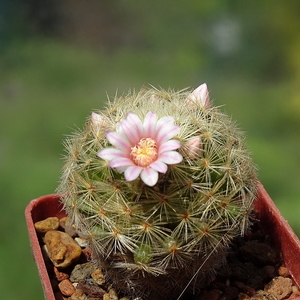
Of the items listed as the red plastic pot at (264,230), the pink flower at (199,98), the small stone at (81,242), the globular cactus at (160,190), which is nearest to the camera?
the globular cactus at (160,190)

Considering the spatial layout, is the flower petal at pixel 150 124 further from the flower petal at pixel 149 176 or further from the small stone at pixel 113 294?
the small stone at pixel 113 294

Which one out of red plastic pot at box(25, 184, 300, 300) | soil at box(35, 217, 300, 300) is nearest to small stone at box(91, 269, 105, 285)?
soil at box(35, 217, 300, 300)

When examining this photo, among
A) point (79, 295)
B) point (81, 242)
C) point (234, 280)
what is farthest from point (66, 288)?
point (234, 280)

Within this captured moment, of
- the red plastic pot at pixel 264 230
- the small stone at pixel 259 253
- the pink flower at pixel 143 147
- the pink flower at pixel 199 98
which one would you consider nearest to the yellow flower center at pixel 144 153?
the pink flower at pixel 143 147

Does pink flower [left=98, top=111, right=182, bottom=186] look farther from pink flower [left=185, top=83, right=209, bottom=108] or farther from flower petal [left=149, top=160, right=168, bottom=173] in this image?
pink flower [left=185, top=83, right=209, bottom=108]

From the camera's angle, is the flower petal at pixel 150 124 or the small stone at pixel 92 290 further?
the small stone at pixel 92 290

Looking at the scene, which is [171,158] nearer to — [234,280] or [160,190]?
[160,190]

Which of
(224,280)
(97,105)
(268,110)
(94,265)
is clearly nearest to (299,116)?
(268,110)
